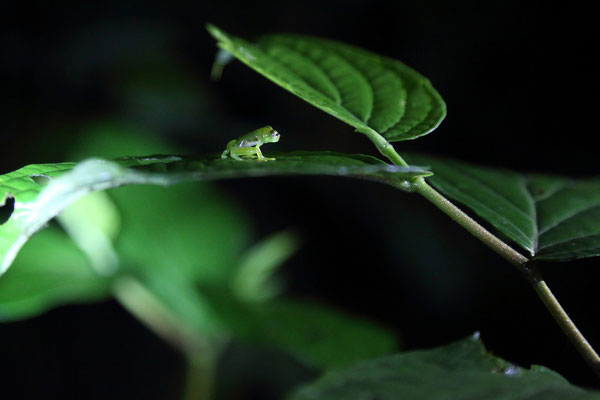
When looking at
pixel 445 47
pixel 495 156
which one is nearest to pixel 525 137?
pixel 495 156

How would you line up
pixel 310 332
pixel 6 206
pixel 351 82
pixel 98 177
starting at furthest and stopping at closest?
1. pixel 6 206
2. pixel 310 332
3. pixel 351 82
4. pixel 98 177

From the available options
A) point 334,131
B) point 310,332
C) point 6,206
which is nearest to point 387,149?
point 310,332

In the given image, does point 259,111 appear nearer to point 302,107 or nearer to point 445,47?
point 302,107

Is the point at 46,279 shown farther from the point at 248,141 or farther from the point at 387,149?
the point at 387,149

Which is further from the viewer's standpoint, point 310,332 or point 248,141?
point 310,332

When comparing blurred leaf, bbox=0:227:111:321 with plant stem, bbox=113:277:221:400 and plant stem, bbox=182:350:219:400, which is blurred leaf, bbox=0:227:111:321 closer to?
plant stem, bbox=113:277:221:400

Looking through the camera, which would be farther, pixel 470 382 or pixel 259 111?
pixel 259 111
